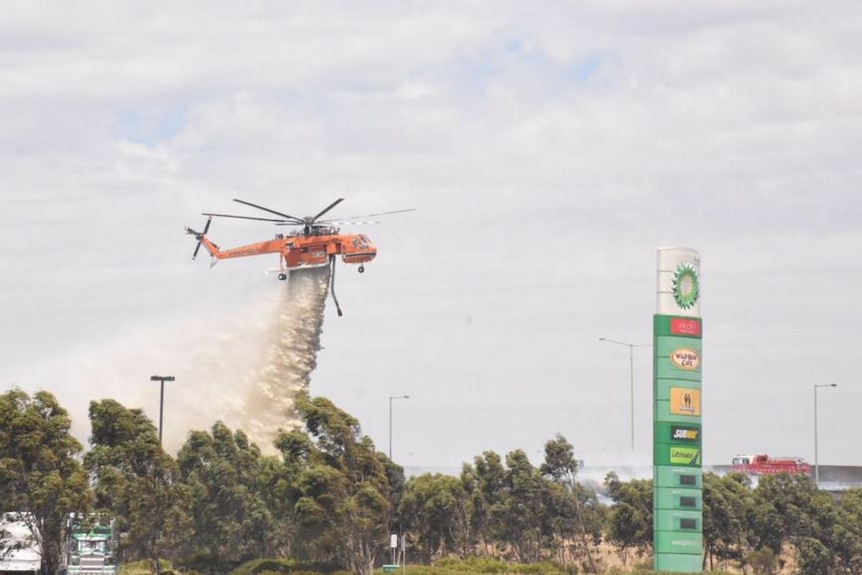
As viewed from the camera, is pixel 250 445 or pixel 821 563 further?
pixel 250 445

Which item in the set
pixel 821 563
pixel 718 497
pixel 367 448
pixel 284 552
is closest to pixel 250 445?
pixel 284 552

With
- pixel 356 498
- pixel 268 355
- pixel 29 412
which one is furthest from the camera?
pixel 268 355

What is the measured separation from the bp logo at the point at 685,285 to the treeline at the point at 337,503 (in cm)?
2073

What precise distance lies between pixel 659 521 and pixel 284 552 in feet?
111

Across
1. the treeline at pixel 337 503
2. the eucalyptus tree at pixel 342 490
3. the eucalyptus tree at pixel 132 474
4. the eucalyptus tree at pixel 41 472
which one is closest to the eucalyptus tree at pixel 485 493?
the treeline at pixel 337 503

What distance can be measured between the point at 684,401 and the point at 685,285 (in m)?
5.98

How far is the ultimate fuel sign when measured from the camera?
78375mm

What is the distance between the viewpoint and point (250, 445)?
108 m

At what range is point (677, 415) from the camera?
79.2 m

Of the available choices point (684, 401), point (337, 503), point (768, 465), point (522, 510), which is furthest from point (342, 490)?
point (768, 465)

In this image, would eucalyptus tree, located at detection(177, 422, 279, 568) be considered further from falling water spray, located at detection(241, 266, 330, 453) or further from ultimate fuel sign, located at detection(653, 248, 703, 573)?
ultimate fuel sign, located at detection(653, 248, 703, 573)

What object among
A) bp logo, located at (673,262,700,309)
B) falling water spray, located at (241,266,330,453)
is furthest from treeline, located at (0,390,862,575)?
bp logo, located at (673,262,700,309)

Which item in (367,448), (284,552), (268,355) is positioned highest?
(268,355)

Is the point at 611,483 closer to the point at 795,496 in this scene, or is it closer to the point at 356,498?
the point at 795,496
